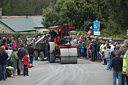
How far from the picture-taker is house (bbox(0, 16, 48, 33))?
61.0 meters


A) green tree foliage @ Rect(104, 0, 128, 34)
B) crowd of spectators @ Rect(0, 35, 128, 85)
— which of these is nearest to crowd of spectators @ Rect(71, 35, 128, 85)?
crowd of spectators @ Rect(0, 35, 128, 85)

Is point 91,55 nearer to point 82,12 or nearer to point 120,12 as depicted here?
point 120,12

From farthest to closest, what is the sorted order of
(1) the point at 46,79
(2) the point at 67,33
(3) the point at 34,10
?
(3) the point at 34,10 → (2) the point at 67,33 → (1) the point at 46,79

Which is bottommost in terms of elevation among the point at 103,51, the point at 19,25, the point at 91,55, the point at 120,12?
the point at 91,55

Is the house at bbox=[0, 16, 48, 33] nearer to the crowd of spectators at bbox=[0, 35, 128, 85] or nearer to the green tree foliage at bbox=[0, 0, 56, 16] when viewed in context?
the green tree foliage at bbox=[0, 0, 56, 16]

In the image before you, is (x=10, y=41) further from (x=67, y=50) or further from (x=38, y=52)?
(x=67, y=50)

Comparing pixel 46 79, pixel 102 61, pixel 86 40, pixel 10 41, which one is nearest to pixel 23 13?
pixel 10 41

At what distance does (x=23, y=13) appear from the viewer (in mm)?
81188

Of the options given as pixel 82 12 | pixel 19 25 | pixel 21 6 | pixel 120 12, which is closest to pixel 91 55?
pixel 120 12

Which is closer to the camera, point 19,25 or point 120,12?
point 120,12

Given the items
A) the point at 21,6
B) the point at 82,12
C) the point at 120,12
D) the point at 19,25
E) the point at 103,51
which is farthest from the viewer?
the point at 21,6

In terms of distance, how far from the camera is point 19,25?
63531 mm

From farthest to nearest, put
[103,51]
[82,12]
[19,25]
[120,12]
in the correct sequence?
[19,25] < [82,12] < [120,12] < [103,51]

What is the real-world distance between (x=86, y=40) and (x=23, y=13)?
53.5m
